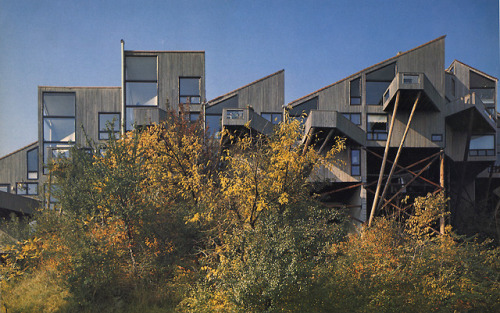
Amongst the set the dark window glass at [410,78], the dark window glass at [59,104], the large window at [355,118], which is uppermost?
the dark window glass at [410,78]

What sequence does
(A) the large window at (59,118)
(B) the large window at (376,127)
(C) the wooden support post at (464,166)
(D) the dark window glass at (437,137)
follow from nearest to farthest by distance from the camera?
(C) the wooden support post at (464,166)
(D) the dark window glass at (437,137)
(B) the large window at (376,127)
(A) the large window at (59,118)

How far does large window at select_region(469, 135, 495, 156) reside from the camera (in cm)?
2480

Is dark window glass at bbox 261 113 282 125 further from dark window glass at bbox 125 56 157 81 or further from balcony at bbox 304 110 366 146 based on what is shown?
dark window glass at bbox 125 56 157 81

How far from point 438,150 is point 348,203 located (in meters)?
7.80

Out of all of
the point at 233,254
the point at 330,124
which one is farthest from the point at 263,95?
the point at 233,254

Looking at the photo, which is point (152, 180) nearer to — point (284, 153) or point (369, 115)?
point (284, 153)

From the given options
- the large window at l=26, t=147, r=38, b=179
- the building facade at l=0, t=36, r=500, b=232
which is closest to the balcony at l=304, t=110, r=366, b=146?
the building facade at l=0, t=36, r=500, b=232

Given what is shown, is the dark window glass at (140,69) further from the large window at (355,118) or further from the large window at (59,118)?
the large window at (355,118)

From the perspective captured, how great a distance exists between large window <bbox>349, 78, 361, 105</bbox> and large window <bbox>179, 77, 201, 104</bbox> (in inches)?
468

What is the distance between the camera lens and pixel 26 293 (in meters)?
12.2

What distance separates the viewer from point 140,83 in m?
24.1

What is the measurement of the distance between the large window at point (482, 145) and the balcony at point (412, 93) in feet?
17.2

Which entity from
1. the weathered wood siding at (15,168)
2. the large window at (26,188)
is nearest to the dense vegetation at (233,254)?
the large window at (26,188)

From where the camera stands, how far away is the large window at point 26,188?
91.1 feet
